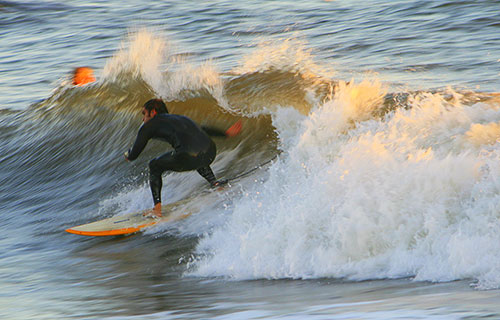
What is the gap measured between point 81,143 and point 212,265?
21.8 ft

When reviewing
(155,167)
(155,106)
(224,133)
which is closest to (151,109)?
(155,106)

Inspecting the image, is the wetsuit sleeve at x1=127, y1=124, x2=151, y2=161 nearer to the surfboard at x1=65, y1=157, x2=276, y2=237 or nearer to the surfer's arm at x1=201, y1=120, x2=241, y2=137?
the surfer's arm at x1=201, y1=120, x2=241, y2=137

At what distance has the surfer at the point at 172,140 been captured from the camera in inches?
295

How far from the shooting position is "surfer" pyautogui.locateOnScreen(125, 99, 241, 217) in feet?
24.6

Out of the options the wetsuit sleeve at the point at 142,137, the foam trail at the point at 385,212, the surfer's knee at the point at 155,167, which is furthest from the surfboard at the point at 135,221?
the foam trail at the point at 385,212

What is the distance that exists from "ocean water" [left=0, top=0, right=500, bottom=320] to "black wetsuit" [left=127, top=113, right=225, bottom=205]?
1.74 ft

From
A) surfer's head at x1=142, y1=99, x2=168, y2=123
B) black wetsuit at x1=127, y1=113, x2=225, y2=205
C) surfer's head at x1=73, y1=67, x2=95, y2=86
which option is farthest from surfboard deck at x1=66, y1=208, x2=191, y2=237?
surfer's head at x1=73, y1=67, x2=95, y2=86

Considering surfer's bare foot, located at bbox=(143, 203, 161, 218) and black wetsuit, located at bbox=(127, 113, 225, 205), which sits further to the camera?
surfer's bare foot, located at bbox=(143, 203, 161, 218)

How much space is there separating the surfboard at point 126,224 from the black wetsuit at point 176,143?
230mm

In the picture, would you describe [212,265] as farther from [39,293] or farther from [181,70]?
[181,70]

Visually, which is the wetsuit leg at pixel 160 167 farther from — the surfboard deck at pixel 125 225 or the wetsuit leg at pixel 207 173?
the wetsuit leg at pixel 207 173

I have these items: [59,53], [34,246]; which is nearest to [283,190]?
[34,246]

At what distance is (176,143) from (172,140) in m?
0.06

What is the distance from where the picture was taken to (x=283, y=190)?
684 centimetres
